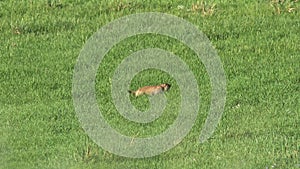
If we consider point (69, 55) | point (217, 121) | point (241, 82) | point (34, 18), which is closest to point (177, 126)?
point (217, 121)

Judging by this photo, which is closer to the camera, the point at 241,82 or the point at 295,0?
the point at 241,82

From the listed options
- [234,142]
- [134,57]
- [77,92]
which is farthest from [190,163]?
[134,57]

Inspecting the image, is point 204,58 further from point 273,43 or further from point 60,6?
point 60,6

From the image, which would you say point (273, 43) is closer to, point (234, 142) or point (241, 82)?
point (241, 82)

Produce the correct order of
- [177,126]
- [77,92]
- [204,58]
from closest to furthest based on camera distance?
[177,126] < [77,92] < [204,58]

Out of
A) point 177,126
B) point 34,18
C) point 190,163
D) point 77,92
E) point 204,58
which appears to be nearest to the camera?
point 190,163

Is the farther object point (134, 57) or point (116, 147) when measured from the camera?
point (134, 57)
